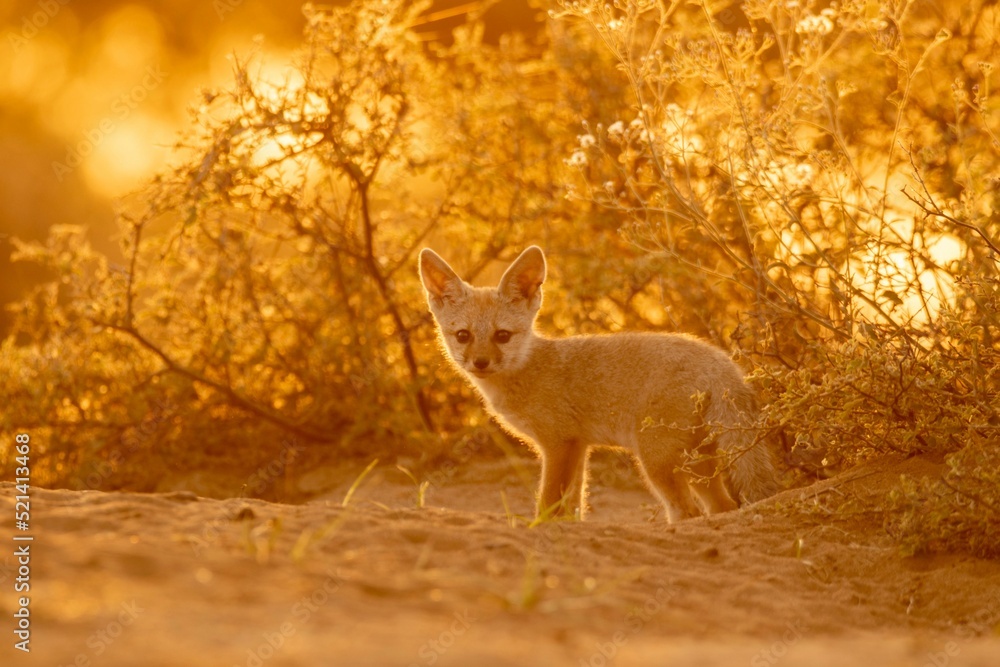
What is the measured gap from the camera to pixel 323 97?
722cm

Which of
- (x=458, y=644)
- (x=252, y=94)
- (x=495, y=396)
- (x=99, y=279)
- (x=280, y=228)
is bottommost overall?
(x=458, y=644)

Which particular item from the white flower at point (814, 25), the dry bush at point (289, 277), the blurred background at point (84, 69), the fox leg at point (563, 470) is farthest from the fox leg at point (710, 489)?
the blurred background at point (84, 69)

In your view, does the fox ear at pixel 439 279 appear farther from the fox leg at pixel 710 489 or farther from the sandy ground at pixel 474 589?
the sandy ground at pixel 474 589

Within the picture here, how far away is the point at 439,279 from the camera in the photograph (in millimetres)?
6246

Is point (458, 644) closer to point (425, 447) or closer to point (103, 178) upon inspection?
point (425, 447)

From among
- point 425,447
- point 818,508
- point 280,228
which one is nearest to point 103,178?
point 280,228

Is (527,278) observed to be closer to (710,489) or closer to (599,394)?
(599,394)

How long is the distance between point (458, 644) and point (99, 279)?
5561 millimetres

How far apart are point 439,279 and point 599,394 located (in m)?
1.31

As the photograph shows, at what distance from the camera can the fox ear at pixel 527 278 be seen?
6.07m

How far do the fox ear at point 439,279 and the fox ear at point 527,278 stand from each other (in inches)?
11.4

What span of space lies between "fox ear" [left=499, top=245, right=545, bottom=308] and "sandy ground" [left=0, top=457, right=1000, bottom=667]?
7.13ft

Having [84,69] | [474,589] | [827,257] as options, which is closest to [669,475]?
[827,257]

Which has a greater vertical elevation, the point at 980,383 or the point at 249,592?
the point at 980,383
